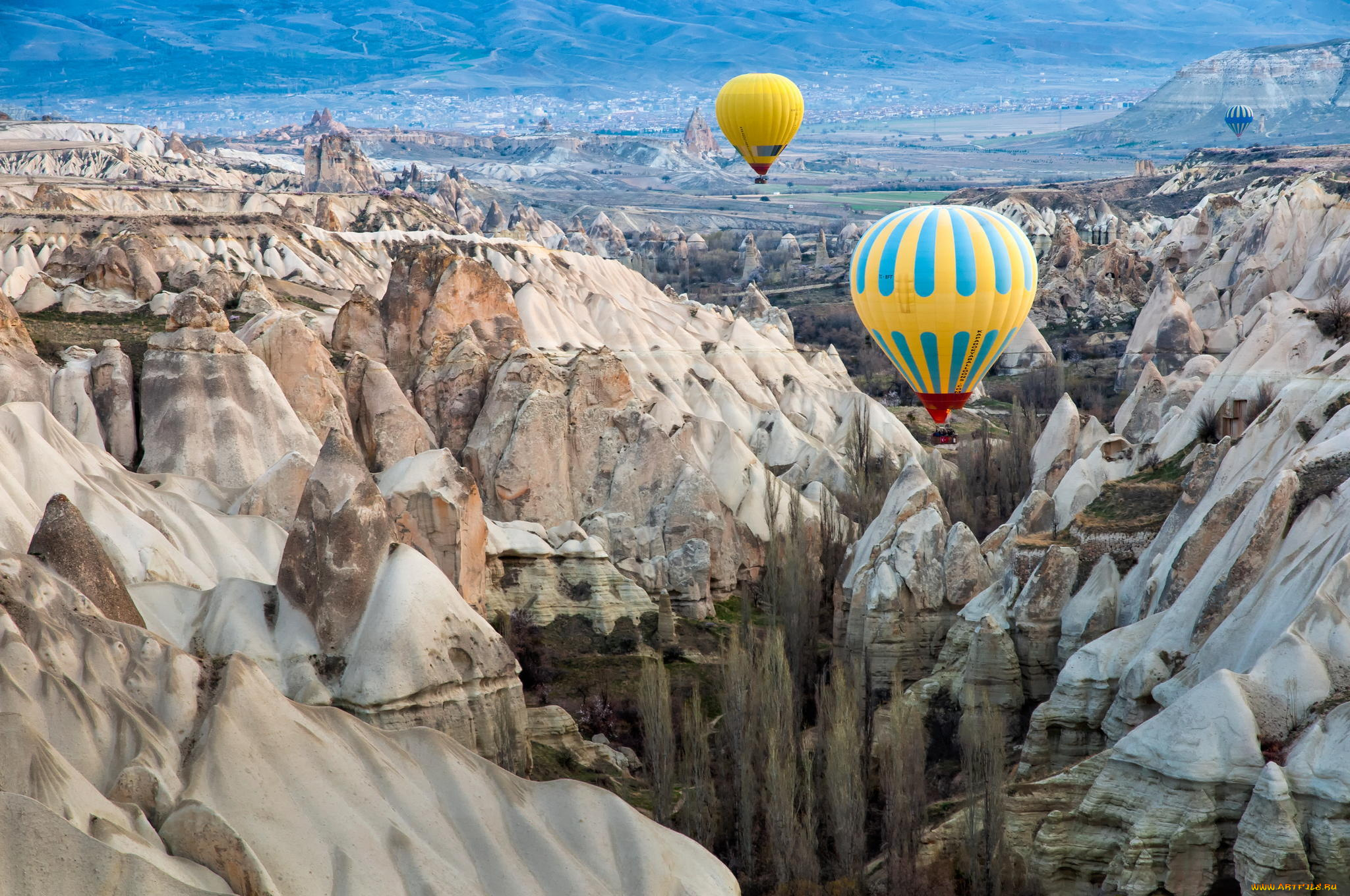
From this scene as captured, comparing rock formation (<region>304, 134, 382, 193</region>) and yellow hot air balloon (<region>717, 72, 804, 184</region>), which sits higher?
rock formation (<region>304, 134, 382, 193</region>)

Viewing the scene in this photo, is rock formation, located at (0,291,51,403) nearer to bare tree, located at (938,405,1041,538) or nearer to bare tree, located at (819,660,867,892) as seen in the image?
bare tree, located at (819,660,867,892)

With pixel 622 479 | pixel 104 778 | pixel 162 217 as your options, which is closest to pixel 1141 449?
pixel 622 479

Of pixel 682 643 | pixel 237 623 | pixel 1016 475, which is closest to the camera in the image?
pixel 237 623

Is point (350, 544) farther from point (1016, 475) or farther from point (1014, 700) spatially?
point (1016, 475)

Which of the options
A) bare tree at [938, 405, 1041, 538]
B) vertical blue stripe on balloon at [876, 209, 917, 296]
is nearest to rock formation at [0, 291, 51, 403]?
vertical blue stripe on balloon at [876, 209, 917, 296]

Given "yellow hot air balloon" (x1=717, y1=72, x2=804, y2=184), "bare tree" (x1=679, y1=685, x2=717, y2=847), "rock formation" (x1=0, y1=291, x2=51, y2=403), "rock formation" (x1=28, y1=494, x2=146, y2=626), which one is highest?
"yellow hot air balloon" (x1=717, y1=72, x2=804, y2=184)

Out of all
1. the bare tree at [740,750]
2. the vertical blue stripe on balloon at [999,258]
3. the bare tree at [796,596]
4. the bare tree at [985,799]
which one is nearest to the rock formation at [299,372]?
the bare tree at [796,596]
